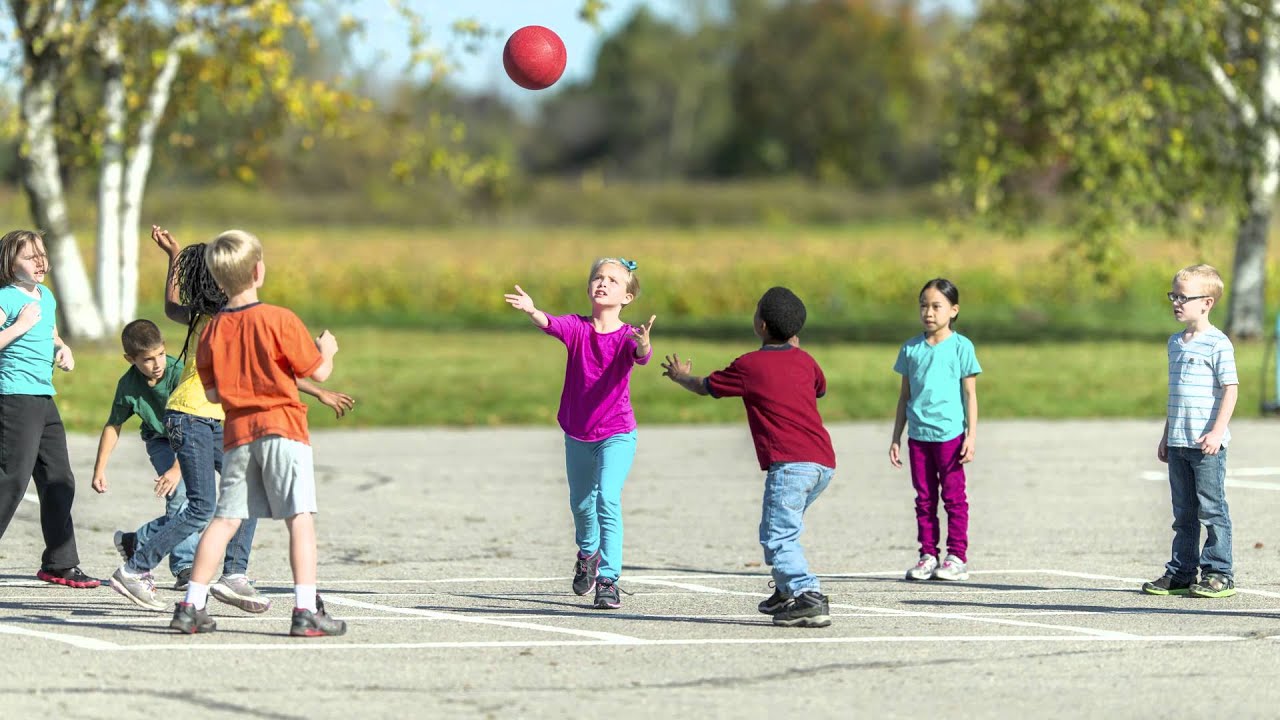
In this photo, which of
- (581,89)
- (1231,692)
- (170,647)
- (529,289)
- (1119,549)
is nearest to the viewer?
(1231,692)

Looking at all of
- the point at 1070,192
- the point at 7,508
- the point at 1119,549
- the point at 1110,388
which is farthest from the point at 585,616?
the point at 1070,192

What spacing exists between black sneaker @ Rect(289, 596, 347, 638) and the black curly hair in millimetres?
2309

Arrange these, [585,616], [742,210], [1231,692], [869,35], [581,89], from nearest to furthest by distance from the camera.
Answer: [1231,692], [585,616], [742,210], [869,35], [581,89]

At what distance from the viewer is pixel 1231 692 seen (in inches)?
259

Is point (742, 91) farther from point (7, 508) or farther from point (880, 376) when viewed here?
point (7, 508)

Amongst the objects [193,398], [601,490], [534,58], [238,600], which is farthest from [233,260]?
[534,58]

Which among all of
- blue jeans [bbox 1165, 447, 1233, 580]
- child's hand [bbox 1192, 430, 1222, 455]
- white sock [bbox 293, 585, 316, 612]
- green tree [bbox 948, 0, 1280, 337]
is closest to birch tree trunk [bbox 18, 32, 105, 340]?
green tree [bbox 948, 0, 1280, 337]

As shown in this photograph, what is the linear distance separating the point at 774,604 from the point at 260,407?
2.41m

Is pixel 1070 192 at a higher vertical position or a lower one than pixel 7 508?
higher

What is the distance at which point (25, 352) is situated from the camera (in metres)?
8.80

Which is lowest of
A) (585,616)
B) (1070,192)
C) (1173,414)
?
(585,616)

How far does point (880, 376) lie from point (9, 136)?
1211 centimetres

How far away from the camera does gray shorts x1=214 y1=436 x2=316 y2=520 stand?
7.44 metres

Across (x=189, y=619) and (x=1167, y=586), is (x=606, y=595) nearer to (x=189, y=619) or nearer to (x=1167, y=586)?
(x=189, y=619)
